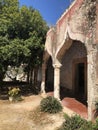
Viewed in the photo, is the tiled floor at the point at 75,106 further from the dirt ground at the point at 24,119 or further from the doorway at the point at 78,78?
the doorway at the point at 78,78

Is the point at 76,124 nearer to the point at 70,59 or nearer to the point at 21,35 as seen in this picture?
the point at 70,59

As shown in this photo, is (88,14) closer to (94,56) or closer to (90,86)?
(94,56)

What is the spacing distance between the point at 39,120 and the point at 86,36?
4.67 m

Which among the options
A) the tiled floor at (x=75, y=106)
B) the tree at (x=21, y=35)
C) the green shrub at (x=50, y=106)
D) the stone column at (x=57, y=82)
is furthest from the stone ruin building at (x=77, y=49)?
the green shrub at (x=50, y=106)

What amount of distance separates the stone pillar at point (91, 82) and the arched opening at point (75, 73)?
5158 millimetres

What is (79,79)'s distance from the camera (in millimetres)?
16797

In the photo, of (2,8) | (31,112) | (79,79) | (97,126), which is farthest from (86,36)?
(2,8)

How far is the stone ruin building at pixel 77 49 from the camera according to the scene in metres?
9.77

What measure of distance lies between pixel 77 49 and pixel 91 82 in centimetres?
622

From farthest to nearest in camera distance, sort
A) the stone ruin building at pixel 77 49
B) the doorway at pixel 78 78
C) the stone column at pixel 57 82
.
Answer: the doorway at pixel 78 78 → the stone column at pixel 57 82 → the stone ruin building at pixel 77 49

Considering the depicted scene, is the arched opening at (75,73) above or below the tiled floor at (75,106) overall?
above

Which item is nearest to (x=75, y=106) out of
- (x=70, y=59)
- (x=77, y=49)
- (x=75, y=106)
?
(x=75, y=106)

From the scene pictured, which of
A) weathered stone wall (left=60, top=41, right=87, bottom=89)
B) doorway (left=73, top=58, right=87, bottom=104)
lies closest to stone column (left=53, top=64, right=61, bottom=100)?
weathered stone wall (left=60, top=41, right=87, bottom=89)

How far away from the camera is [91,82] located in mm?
9812
